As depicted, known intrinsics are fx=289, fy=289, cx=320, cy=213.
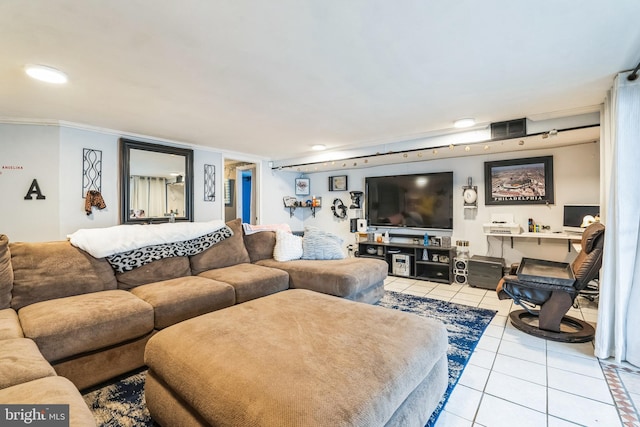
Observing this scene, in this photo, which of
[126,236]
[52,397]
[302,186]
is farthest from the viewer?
[302,186]

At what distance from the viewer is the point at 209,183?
15.3 ft

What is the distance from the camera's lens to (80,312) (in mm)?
1797

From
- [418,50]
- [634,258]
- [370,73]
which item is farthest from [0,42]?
[634,258]

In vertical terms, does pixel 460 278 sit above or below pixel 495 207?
below

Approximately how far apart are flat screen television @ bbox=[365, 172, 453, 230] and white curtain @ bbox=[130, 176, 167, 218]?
342 cm

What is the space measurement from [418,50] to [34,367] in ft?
8.26

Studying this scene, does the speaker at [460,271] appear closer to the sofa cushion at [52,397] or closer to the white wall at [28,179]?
the sofa cushion at [52,397]

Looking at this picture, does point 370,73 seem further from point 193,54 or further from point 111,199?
point 111,199

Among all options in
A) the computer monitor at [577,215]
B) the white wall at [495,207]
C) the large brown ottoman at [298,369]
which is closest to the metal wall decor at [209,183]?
the white wall at [495,207]

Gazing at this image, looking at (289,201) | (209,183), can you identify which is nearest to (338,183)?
(289,201)

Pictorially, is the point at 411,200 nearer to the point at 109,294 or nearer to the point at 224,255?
the point at 224,255

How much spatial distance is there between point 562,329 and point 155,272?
12.5ft

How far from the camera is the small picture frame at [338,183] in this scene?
5.85m

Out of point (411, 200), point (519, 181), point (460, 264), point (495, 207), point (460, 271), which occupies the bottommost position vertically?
point (460, 271)
